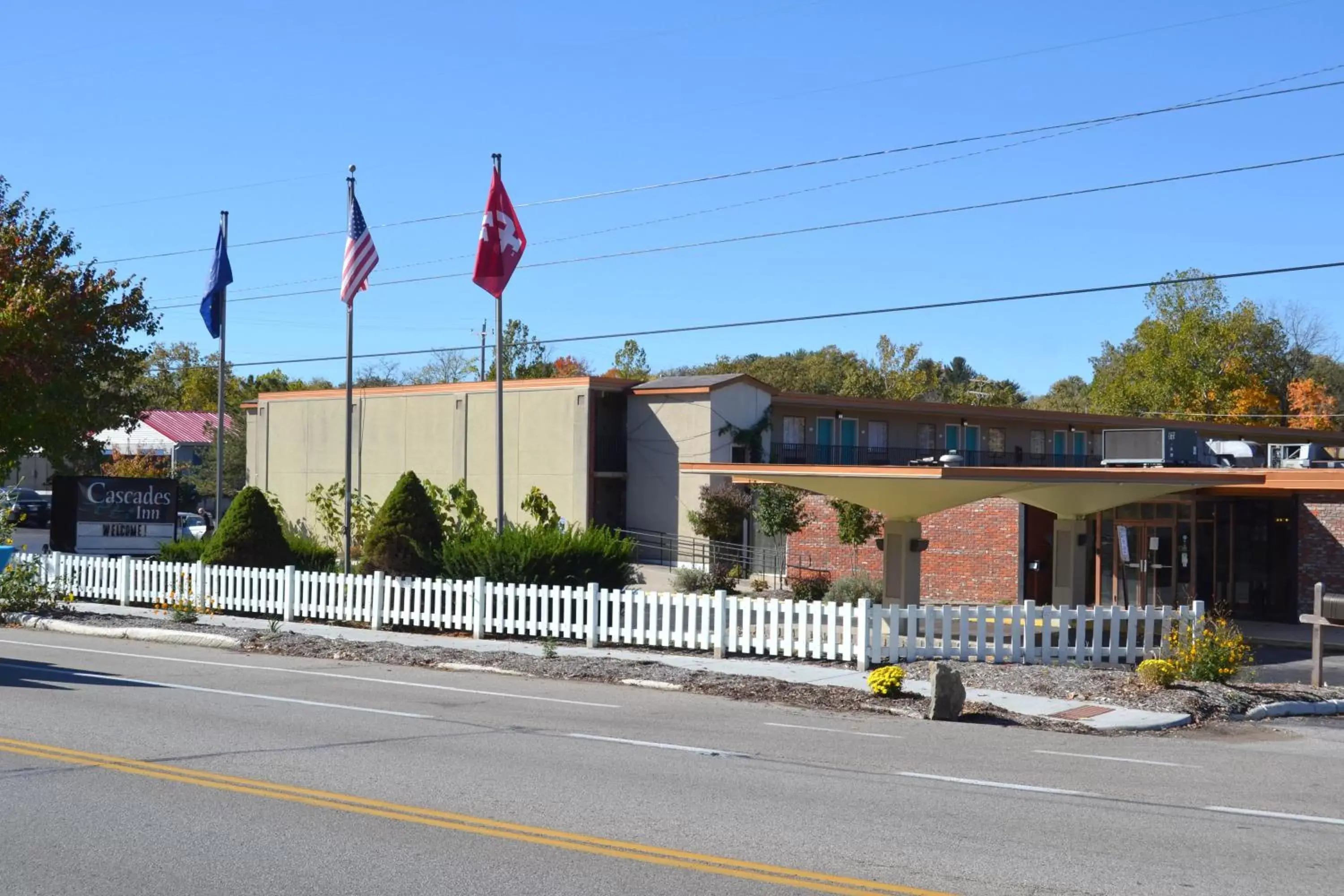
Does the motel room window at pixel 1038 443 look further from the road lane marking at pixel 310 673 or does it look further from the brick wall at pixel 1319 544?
the road lane marking at pixel 310 673

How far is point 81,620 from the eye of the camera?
2422 centimetres

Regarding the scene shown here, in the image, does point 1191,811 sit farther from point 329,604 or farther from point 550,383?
point 550,383

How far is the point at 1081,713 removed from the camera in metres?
15.5

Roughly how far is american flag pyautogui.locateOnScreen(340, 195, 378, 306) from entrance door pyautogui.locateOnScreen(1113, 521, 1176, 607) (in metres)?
17.9

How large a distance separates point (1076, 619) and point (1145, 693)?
2865 millimetres

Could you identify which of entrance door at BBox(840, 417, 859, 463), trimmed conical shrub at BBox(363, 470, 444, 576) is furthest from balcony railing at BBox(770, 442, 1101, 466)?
trimmed conical shrub at BBox(363, 470, 444, 576)

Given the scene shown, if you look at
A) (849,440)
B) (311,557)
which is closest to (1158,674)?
(311,557)

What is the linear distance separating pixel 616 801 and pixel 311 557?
21658 millimetres

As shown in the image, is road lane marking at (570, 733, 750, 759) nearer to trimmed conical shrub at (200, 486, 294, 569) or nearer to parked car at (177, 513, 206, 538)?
trimmed conical shrub at (200, 486, 294, 569)

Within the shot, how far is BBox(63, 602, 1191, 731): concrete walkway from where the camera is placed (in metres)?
15.3

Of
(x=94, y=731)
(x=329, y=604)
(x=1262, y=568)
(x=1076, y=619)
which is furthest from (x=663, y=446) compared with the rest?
(x=94, y=731)

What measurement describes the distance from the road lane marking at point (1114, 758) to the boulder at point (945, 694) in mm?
2015

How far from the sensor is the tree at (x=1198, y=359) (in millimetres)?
72062

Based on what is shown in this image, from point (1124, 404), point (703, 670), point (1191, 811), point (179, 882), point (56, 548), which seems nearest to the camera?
point (179, 882)
